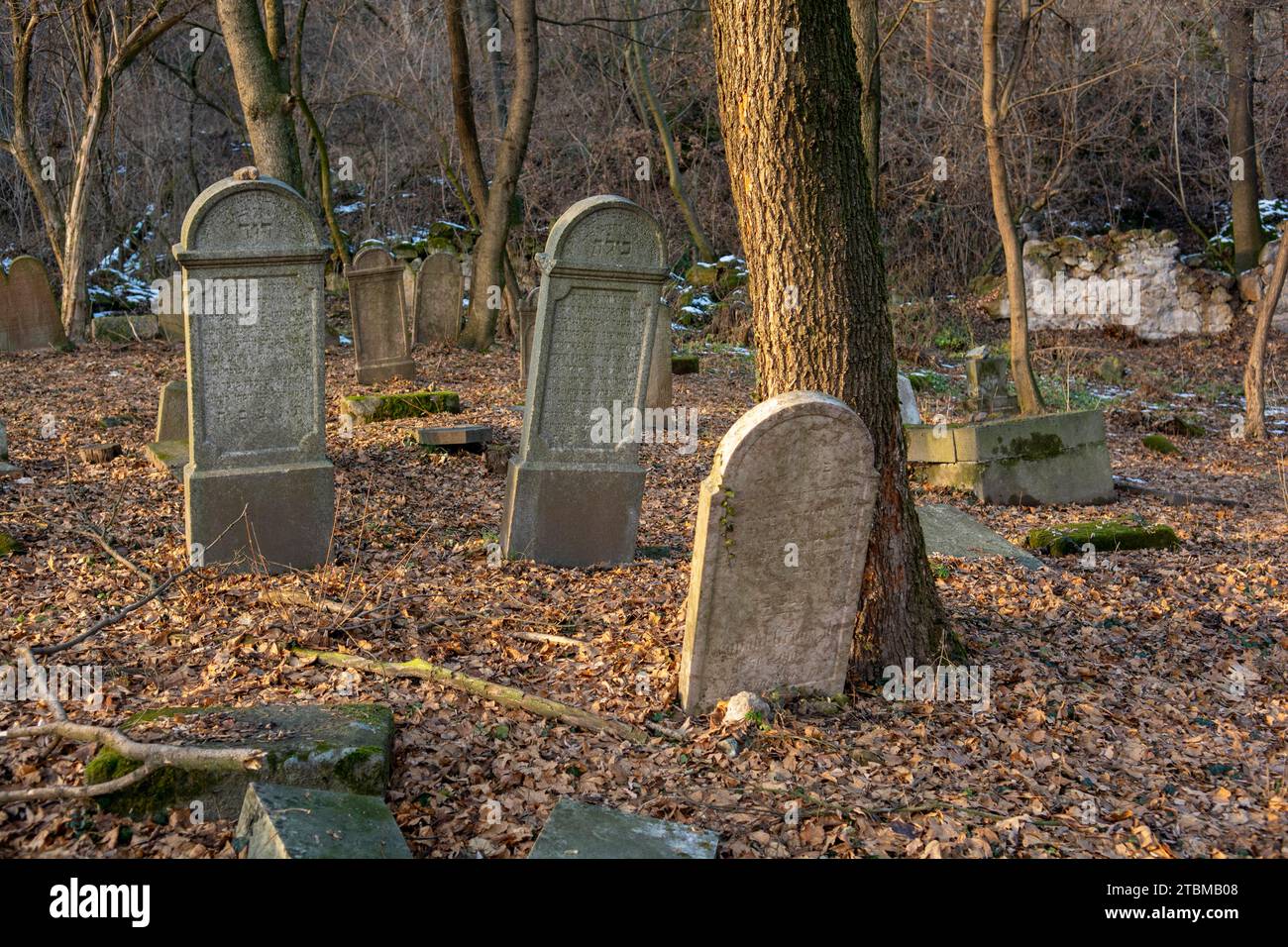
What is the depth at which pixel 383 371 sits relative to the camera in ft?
43.9

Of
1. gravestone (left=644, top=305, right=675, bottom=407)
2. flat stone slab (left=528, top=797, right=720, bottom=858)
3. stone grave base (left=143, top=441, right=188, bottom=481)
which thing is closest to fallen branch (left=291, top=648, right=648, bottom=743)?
flat stone slab (left=528, top=797, right=720, bottom=858)

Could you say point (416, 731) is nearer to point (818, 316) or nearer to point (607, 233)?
point (818, 316)

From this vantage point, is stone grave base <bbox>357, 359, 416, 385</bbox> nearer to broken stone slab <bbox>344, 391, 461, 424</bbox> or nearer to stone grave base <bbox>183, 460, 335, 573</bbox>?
broken stone slab <bbox>344, 391, 461, 424</bbox>

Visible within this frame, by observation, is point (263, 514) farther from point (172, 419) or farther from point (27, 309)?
point (27, 309)

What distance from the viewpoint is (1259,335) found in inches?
569

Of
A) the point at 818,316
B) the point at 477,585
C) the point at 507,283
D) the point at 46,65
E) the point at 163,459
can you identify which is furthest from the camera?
the point at 46,65

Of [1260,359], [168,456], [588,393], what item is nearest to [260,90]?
[168,456]

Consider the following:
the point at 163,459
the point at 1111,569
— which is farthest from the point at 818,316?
the point at 163,459

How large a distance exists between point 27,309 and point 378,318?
210 inches

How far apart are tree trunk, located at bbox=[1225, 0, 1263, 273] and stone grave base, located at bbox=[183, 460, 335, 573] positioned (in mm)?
19610

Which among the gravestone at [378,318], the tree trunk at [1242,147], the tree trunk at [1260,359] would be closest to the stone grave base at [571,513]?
the gravestone at [378,318]

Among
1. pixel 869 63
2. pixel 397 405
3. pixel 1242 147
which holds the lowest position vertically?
pixel 397 405

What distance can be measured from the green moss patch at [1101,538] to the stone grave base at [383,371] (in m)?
7.90

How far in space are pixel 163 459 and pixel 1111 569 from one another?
718cm
